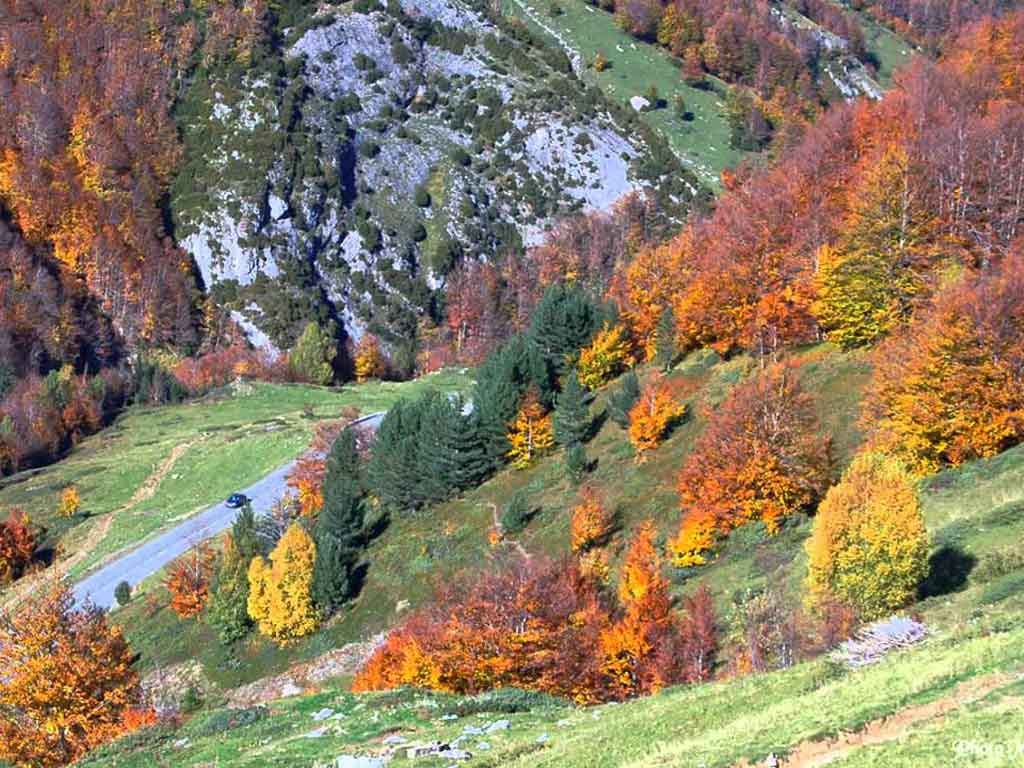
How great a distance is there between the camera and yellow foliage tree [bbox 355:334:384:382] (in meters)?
146

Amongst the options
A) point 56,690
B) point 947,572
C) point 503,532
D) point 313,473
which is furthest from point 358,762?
point 313,473

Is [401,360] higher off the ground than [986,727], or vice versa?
[986,727]

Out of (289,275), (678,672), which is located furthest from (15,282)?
(678,672)

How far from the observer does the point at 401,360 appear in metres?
150

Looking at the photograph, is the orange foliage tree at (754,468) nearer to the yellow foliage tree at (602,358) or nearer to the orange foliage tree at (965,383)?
the orange foliage tree at (965,383)

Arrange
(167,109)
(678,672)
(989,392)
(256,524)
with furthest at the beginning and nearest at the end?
(167,109), (256,524), (989,392), (678,672)

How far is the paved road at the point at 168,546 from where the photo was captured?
240 feet

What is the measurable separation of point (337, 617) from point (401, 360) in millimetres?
91321

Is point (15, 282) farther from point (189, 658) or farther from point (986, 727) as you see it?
point (986, 727)

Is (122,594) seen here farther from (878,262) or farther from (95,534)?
(878,262)

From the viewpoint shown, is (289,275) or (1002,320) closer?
(1002,320)

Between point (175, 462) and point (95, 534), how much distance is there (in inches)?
572

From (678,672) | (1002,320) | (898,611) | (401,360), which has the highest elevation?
(1002,320)

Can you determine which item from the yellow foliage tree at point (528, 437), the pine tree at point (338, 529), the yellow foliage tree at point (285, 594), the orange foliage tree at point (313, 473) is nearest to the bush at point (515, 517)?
the yellow foliage tree at point (528, 437)
